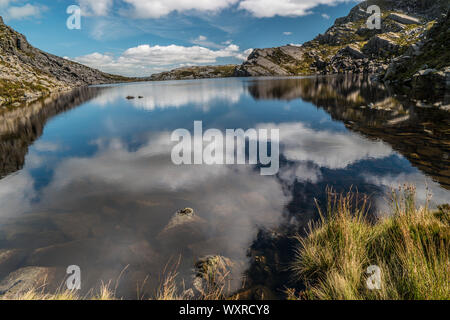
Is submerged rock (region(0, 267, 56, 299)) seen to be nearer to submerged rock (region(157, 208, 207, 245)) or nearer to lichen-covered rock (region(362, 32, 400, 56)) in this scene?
submerged rock (region(157, 208, 207, 245))

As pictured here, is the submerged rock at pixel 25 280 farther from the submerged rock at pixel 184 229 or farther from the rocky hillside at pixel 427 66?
the rocky hillside at pixel 427 66

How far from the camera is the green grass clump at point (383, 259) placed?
5.12m

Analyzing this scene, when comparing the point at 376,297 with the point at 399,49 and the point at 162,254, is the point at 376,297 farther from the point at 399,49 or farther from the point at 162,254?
the point at 399,49

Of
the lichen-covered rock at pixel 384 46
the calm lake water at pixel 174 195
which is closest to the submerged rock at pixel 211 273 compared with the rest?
the calm lake water at pixel 174 195

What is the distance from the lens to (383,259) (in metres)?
6.37

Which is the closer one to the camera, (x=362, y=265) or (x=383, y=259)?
(x=383, y=259)

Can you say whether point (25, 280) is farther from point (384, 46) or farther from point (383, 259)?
point (384, 46)

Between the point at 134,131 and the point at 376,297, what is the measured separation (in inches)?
1285

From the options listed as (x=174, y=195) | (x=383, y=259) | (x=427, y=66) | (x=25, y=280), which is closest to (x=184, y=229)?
(x=174, y=195)

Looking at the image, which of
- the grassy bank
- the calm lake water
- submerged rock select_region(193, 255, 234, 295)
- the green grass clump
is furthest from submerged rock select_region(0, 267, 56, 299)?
the green grass clump

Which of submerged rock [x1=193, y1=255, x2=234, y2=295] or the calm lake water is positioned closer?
submerged rock [x1=193, y1=255, x2=234, y2=295]

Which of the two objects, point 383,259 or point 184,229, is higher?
point 383,259

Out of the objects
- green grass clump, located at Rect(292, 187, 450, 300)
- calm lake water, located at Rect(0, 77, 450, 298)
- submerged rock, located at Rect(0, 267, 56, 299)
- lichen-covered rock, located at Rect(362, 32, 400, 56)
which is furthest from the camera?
lichen-covered rock, located at Rect(362, 32, 400, 56)

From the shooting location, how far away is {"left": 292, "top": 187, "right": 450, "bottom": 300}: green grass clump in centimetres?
512
